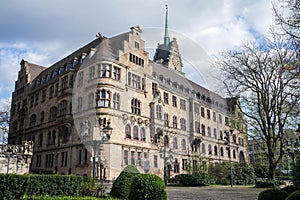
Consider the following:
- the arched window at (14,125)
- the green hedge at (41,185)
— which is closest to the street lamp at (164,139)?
the green hedge at (41,185)

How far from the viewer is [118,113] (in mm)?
22516

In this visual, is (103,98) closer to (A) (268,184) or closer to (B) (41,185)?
(B) (41,185)

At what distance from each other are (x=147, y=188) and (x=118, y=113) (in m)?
13.4

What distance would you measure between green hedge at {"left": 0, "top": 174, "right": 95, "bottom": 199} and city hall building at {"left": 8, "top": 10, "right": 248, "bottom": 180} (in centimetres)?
688

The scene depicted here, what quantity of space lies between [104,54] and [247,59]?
15326 mm

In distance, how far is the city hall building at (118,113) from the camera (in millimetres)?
24891

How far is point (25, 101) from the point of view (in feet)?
151

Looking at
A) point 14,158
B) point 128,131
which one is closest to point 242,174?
point 128,131

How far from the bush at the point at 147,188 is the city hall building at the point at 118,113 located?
1098cm

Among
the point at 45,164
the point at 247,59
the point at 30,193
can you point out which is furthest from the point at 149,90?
the point at 30,193

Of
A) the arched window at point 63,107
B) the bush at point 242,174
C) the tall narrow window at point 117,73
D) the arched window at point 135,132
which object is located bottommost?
the bush at point 242,174

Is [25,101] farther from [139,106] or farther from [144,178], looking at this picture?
[144,178]

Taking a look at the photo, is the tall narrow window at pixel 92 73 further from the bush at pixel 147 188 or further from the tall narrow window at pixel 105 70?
the bush at pixel 147 188

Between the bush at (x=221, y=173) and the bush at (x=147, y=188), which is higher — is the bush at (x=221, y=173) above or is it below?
below
